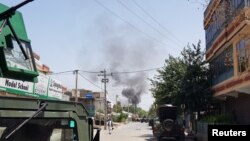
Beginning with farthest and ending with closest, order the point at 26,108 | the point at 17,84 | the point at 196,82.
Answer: the point at 196,82, the point at 17,84, the point at 26,108

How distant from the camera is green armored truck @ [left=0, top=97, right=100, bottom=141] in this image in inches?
154

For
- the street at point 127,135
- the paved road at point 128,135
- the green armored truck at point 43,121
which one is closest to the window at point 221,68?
the street at point 127,135

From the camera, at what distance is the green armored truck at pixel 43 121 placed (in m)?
3.91

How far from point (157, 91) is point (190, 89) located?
14.0 ft

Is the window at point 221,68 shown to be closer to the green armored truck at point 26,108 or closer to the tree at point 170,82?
the tree at point 170,82

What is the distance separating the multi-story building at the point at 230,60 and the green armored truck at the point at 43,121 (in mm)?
11986

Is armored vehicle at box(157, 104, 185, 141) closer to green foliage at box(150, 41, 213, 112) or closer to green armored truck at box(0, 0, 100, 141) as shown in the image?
green foliage at box(150, 41, 213, 112)

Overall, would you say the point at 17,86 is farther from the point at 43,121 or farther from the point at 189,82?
the point at 189,82

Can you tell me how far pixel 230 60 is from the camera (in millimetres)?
23344

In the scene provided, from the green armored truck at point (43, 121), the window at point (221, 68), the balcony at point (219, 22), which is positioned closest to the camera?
the green armored truck at point (43, 121)

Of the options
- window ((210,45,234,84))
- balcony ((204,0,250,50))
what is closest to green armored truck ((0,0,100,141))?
balcony ((204,0,250,50))

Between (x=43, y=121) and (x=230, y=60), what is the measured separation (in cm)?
2015

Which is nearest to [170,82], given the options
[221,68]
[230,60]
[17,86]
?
[221,68]

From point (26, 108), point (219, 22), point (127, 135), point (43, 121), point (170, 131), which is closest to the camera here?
point (26, 108)
